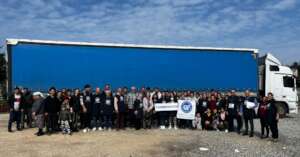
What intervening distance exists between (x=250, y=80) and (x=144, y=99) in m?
7.11

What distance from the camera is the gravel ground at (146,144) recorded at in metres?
11.9

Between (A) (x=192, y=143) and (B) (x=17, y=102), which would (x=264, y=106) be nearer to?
(A) (x=192, y=143)

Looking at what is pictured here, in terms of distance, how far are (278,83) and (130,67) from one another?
9221mm

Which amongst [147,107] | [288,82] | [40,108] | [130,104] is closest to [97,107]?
[130,104]

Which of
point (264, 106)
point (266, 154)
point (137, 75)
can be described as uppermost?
point (137, 75)

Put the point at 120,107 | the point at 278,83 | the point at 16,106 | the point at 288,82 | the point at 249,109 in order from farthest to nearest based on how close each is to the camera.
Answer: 1. the point at 288,82
2. the point at 278,83
3. the point at 120,107
4. the point at 16,106
5. the point at 249,109

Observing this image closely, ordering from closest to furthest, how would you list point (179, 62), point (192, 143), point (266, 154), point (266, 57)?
point (266, 154), point (192, 143), point (179, 62), point (266, 57)

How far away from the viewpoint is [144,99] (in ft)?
57.0

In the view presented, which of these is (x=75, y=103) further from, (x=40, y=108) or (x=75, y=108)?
(x=40, y=108)

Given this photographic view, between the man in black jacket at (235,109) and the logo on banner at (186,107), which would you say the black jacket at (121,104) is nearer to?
the logo on banner at (186,107)

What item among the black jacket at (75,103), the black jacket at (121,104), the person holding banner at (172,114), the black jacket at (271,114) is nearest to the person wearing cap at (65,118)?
the black jacket at (75,103)

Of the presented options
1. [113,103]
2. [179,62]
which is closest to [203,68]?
[179,62]

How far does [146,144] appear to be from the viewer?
13242 mm

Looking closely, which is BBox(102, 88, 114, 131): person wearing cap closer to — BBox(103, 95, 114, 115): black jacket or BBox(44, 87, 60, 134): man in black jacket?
BBox(103, 95, 114, 115): black jacket
